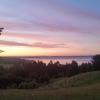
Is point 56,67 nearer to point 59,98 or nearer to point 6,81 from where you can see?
point 6,81

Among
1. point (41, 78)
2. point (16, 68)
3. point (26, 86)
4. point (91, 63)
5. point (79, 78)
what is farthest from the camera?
point (91, 63)

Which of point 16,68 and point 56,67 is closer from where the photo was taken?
point 16,68

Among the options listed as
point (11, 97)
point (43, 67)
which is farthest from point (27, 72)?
point (11, 97)

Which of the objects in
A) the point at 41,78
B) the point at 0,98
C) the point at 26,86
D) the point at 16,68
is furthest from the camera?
the point at 16,68

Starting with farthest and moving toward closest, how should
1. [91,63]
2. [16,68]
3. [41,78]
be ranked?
[91,63] < [16,68] < [41,78]

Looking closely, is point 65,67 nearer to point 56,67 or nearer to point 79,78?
point 56,67

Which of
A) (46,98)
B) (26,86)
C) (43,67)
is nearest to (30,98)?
(46,98)

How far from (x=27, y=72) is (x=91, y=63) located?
44.3 feet

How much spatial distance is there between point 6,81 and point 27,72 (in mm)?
15944

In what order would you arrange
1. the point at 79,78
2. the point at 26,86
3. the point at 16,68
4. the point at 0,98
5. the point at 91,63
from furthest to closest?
the point at 91,63 → the point at 16,68 → the point at 79,78 → the point at 26,86 → the point at 0,98

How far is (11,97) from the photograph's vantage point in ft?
67.3

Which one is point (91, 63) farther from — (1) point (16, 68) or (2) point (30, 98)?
(2) point (30, 98)

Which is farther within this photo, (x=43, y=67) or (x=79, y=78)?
(x=43, y=67)

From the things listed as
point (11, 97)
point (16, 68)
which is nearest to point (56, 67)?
point (16, 68)
